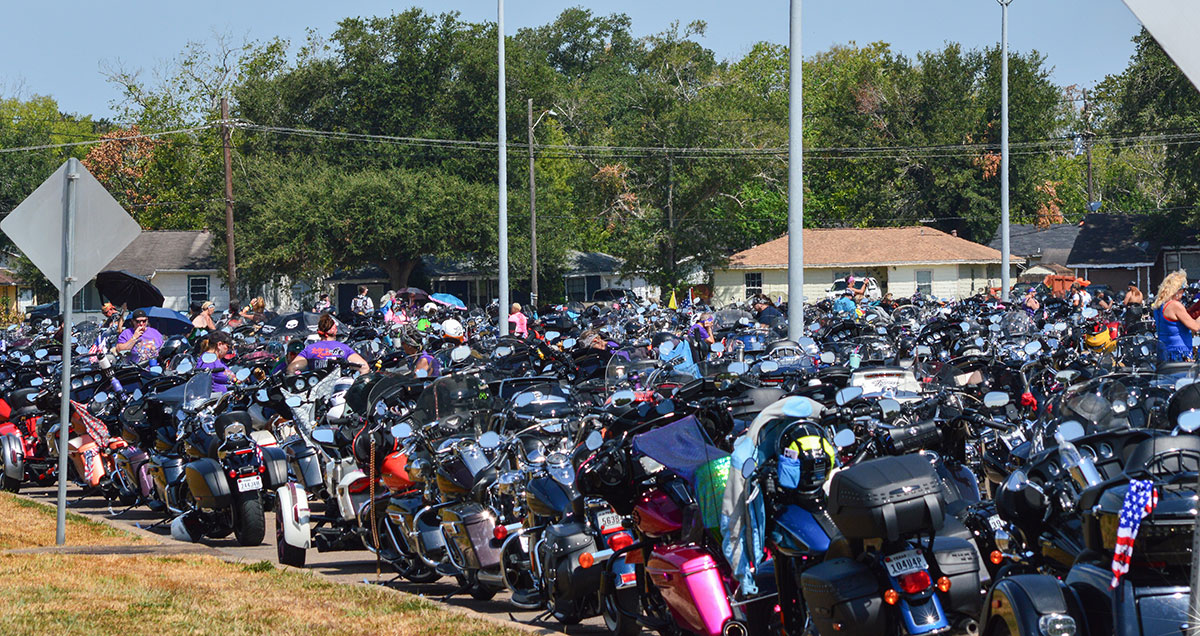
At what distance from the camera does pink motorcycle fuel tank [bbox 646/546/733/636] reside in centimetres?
635

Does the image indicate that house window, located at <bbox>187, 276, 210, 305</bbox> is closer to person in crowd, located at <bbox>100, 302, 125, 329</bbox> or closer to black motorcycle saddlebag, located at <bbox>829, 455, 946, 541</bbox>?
person in crowd, located at <bbox>100, 302, 125, 329</bbox>

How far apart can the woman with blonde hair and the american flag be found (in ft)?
29.6

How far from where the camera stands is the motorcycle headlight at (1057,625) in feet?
14.2

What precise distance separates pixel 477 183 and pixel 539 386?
50.0m

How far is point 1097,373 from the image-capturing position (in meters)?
10.9

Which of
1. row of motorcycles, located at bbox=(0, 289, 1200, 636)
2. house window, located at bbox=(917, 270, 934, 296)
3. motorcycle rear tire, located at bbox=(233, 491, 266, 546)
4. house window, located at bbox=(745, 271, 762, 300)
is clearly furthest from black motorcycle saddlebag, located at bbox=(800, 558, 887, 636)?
house window, located at bbox=(745, 271, 762, 300)

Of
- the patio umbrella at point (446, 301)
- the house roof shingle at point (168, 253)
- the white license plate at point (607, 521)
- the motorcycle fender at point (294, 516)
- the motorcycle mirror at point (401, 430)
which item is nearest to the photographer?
the white license plate at point (607, 521)

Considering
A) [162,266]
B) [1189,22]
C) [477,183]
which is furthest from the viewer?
[162,266]

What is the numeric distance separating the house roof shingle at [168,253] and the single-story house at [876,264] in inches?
949

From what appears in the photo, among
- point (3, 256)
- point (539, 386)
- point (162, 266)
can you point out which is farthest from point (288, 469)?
point (3, 256)

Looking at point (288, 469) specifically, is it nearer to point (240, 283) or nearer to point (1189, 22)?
point (1189, 22)

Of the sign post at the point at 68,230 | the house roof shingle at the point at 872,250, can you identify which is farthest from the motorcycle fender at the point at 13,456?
the house roof shingle at the point at 872,250

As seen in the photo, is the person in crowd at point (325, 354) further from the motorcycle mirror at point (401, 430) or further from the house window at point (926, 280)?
the house window at point (926, 280)

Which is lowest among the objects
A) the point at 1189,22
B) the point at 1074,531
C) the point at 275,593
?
the point at 275,593
